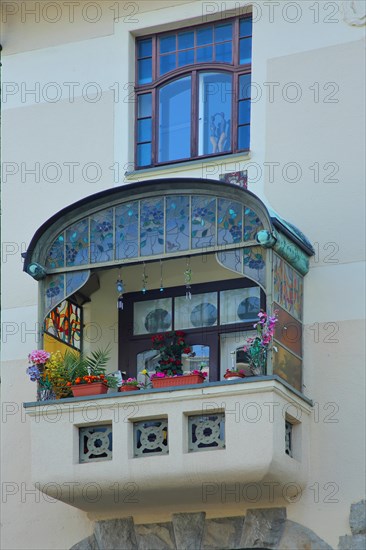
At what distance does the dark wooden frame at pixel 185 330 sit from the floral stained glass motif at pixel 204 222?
3.46 feet

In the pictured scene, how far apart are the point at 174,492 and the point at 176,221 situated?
305 cm

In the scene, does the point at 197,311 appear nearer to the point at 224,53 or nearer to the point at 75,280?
the point at 75,280

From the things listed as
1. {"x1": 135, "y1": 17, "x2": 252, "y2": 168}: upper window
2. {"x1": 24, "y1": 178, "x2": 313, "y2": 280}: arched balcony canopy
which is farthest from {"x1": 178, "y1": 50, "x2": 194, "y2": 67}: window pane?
{"x1": 24, "y1": 178, "x2": 313, "y2": 280}: arched balcony canopy

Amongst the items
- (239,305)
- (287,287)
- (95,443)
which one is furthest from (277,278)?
(95,443)

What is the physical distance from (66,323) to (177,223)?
6.52 ft

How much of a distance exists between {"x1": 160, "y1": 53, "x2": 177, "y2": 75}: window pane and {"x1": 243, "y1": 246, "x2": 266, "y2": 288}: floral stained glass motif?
326cm

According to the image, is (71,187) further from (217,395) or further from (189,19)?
(217,395)

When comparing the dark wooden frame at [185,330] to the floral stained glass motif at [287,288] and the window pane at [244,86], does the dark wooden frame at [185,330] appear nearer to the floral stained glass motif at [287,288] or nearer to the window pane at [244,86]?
the floral stained glass motif at [287,288]

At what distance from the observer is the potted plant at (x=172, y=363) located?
→ 19.1 meters

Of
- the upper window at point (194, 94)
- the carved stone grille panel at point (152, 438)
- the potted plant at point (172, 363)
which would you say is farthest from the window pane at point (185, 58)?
the carved stone grille panel at point (152, 438)

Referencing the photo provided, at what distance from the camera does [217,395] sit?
1872 cm

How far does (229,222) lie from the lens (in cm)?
1938

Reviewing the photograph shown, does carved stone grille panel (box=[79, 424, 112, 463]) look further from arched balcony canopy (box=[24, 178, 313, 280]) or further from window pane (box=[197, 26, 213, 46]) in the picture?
window pane (box=[197, 26, 213, 46])

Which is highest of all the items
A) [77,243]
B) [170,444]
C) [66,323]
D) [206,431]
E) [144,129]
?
Result: [144,129]
